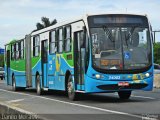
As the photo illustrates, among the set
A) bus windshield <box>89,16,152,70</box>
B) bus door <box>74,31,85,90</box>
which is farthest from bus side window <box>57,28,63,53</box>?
bus windshield <box>89,16,152,70</box>

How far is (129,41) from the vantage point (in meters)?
17.9

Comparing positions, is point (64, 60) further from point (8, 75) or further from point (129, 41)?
point (8, 75)

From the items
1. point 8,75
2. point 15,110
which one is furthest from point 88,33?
point 8,75

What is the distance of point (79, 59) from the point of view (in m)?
18.8

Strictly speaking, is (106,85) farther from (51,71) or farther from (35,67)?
(35,67)

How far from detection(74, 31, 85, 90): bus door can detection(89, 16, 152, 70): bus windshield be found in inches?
33.2

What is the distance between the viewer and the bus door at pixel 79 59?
1839 centimetres

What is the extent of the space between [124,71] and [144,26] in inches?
72.8

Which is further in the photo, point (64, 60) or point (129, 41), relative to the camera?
point (64, 60)

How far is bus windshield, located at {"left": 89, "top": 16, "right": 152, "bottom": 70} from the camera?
Result: 17625 mm

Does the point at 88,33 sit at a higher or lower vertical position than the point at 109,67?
higher

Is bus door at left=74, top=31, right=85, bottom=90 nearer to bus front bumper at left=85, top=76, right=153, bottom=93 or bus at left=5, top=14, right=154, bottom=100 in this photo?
bus at left=5, top=14, right=154, bottom=100

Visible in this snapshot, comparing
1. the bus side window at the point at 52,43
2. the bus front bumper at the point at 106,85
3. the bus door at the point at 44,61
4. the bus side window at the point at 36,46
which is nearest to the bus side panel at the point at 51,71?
the bus side window at the point at 52,43

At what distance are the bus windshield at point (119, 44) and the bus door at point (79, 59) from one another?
843 mm
